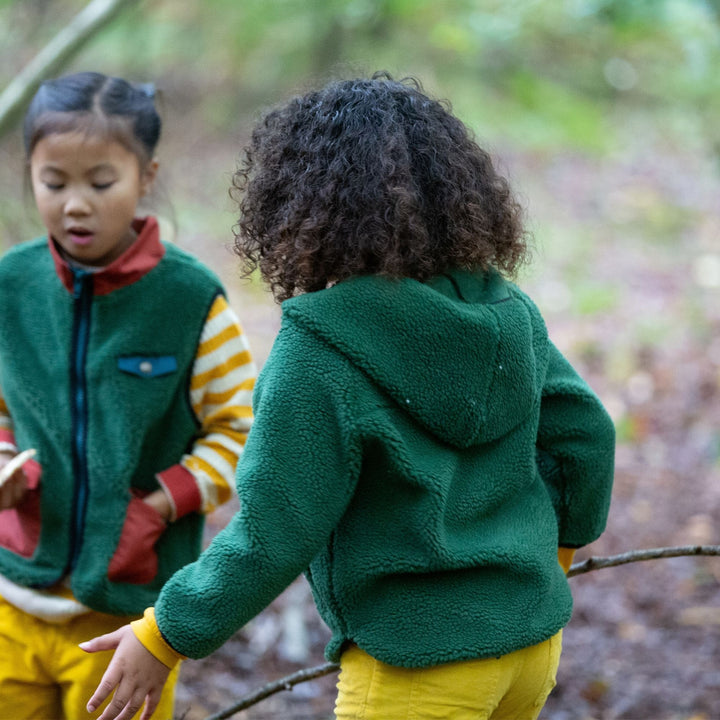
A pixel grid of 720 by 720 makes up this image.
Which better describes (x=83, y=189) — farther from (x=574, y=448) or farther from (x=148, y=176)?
(x=574, y=448)

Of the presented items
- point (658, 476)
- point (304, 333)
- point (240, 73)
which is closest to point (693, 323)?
point (658, 476)

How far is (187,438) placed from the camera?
2400 mm

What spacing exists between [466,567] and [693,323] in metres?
6.75

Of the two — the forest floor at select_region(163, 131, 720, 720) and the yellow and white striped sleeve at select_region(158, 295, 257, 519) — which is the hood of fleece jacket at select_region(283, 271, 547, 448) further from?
the yellow and white striped sleeve at select_region(158, 295, 257, 519)

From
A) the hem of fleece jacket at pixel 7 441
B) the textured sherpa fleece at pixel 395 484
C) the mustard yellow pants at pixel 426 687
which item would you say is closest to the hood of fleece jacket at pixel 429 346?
the textured sherpa fleece at pixel 395 484

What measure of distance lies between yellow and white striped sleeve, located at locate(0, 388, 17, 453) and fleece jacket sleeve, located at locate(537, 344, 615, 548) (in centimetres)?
130

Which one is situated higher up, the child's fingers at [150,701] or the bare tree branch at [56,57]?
the bare tree branch at [56,57]

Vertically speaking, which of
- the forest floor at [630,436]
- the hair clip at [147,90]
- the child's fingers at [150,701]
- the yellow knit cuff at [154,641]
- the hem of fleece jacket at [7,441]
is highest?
the hair clip at [147,90]

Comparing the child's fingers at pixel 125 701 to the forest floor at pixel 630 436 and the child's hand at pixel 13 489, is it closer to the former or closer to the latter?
the forest floor at pixel 630 436

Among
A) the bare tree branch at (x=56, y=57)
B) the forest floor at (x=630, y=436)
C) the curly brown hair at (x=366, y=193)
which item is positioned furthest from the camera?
the forest floor at (x=630, y=436)

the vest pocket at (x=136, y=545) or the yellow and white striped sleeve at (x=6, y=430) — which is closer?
the vest pocket at (x=136, y=545)

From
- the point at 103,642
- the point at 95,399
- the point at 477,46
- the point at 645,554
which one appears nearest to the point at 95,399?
the point at 95,399

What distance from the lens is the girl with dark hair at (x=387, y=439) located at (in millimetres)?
1595

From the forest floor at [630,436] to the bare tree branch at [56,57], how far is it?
1945mm
